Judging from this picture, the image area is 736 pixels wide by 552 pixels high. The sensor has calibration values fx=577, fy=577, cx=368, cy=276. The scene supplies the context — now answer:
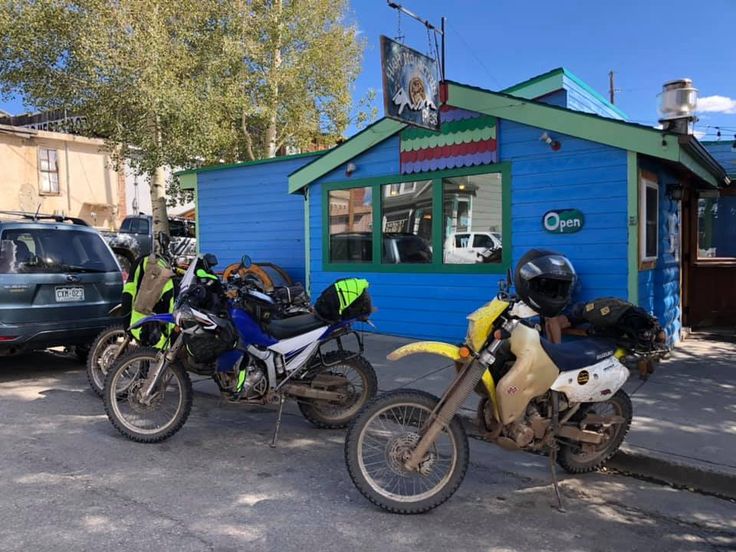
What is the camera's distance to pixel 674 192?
7621 millimetres

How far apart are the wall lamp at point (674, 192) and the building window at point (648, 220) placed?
552 millimetres

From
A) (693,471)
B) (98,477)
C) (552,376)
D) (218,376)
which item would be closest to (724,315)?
(693,471)

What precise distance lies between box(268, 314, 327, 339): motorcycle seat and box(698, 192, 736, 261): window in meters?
7.51

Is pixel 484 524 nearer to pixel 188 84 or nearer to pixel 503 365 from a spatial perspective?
pixel 503 365

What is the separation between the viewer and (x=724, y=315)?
9.21 m

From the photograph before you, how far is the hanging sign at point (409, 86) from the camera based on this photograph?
251 inches

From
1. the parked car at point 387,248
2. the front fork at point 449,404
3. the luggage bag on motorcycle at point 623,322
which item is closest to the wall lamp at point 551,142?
the parked car at point 387,248

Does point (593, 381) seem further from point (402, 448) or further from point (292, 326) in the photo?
point (292, 326)

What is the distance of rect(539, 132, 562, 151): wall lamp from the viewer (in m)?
6.72

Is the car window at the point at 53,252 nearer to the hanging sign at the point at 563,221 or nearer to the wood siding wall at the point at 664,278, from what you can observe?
the hanging sign at the point at 563,221

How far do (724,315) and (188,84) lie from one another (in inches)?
467

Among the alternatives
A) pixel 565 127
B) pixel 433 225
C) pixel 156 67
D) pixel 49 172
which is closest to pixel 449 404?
pixel 565 127

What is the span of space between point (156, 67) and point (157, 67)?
0.09 feet

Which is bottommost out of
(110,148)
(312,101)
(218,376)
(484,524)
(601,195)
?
(484,524)
